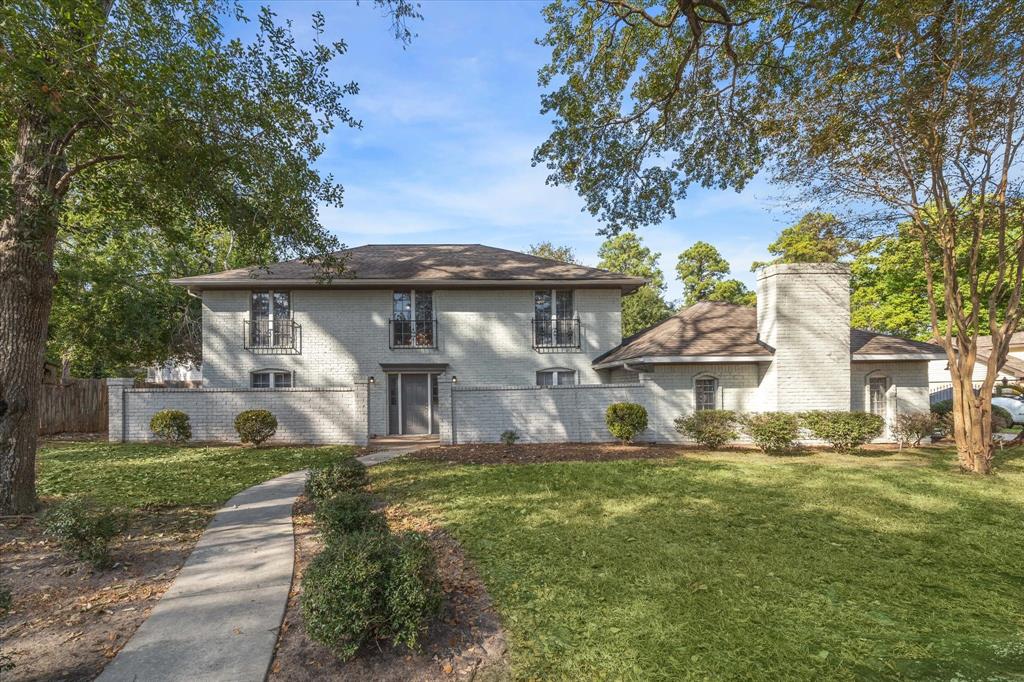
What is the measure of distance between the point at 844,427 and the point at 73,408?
78.5 ft

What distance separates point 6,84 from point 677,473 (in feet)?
36.5

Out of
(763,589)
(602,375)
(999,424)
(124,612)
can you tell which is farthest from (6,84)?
(999,424)

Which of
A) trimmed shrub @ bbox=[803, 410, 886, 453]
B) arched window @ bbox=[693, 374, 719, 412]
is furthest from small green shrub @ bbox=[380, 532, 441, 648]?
arched window @ bbox=[693, 374, 719, 412]

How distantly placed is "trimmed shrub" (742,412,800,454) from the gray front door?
9681mm

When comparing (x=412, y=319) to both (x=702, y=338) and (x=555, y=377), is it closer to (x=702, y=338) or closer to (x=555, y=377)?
(x=555, y=377)

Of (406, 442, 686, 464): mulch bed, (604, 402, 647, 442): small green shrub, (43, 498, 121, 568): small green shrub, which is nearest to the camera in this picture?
(43, 498, 121, 568): small green shrub

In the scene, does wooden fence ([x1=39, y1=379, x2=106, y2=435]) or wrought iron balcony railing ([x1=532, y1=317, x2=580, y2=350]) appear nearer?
wooden fence ([x1=39, y1=379, x2=106, y2=435])

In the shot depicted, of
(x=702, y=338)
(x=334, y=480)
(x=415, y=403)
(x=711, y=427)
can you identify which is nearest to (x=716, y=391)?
(x=702, y=338)

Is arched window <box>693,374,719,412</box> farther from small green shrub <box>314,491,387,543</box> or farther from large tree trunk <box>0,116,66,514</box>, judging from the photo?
large tree trunk <box>0,116,66,514</box>

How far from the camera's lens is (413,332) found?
16875mm

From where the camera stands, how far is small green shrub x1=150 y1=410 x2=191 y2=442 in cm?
1347

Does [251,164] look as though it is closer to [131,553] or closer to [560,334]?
[131,553]

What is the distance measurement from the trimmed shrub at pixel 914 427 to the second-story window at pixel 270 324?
60.0 feet

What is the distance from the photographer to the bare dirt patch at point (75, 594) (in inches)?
135
